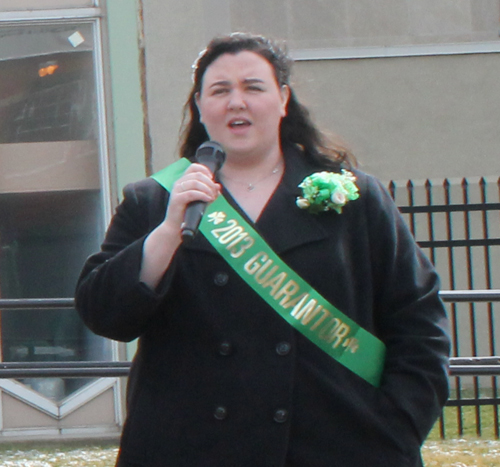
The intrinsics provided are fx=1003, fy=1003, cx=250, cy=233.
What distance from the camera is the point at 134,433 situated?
2.16 m

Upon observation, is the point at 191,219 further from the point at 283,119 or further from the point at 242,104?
the point at 283,119

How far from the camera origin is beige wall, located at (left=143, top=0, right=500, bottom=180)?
872 cm

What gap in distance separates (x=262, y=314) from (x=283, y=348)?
9cm

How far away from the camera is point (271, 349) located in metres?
2.12

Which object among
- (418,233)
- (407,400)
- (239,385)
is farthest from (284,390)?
(418,233)

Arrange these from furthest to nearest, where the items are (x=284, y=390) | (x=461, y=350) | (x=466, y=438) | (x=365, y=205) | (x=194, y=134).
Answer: (x=461, y=350) → (x=466, y=438) → (x=194, y=134) → (x=365, y=205) → (x=284, y=390)

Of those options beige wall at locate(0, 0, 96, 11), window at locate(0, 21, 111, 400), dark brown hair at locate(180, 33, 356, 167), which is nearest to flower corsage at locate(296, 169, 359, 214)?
dark brown hair at locate(180, 33, 356, 167)

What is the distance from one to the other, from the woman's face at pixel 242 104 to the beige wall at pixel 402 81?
20.8 ft

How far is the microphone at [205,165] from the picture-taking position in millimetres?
1918

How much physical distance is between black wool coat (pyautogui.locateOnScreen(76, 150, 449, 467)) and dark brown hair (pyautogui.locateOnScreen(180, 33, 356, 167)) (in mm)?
230

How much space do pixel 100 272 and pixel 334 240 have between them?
0.52 m

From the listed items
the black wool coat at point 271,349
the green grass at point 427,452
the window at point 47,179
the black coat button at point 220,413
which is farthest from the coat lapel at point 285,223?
the window at point 47,179

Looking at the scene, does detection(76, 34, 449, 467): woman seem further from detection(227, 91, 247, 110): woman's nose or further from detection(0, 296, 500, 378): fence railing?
detection(0, 296, 500, 378): fence railing

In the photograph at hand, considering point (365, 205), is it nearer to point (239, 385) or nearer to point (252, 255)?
point (252, 255)
